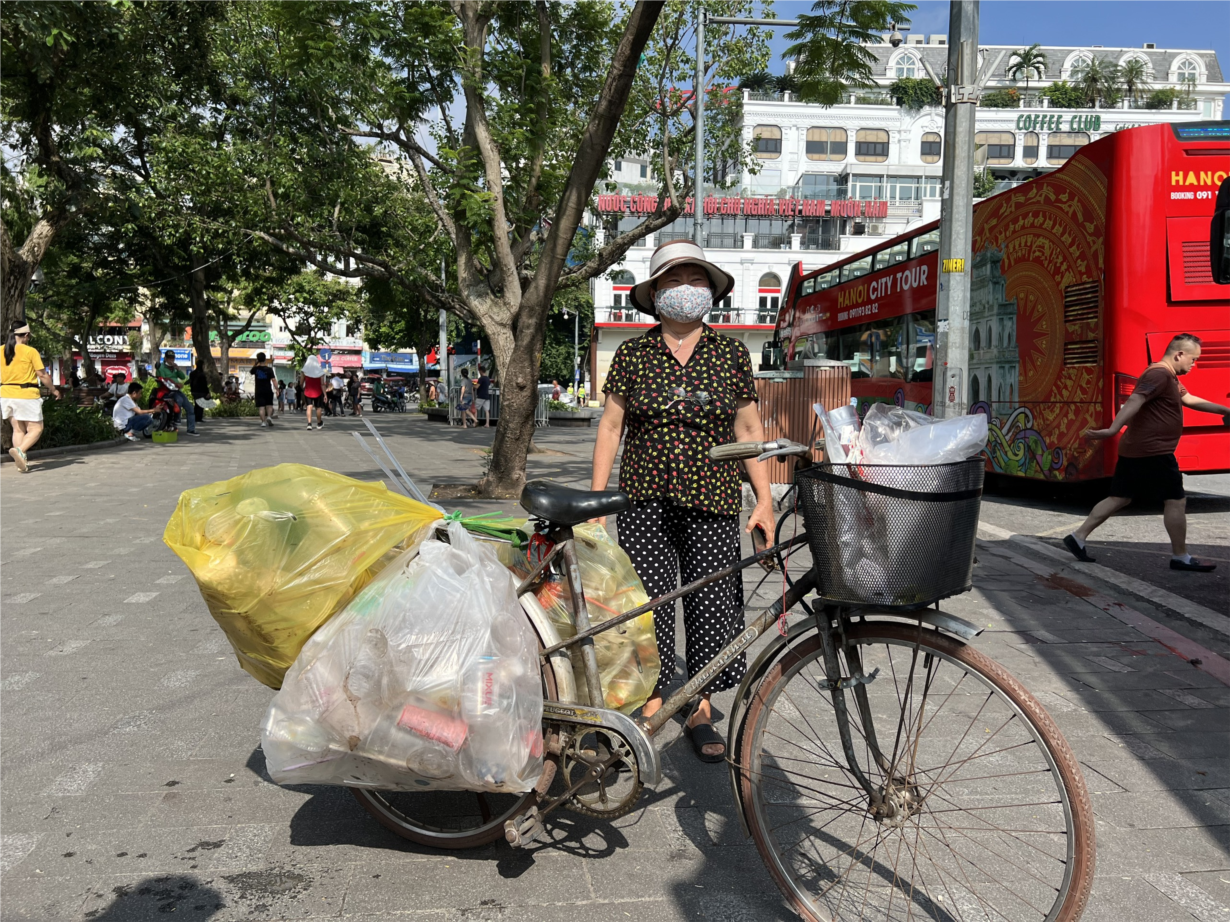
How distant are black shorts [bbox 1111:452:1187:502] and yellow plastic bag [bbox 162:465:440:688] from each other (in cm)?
570

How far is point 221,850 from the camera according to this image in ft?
9.30

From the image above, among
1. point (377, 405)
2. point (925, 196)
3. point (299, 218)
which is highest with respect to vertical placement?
point (925, 196)

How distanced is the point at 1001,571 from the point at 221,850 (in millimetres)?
5618

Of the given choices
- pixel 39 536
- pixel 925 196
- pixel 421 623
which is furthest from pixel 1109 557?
pixel 925 196

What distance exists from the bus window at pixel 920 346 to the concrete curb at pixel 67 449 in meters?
12.2

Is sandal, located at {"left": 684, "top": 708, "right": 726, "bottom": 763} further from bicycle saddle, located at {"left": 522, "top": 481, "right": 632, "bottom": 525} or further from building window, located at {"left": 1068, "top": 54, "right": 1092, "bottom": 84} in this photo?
building window, located at {"left": 1068, "top": 54, "right": 1092, "bottom": 84}

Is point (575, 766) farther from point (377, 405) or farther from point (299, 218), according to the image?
point (377, 405)

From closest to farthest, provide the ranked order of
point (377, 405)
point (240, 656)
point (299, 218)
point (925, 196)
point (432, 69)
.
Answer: point (240, 656) → point (432, 69) → point (299, 218) → point (377, 405) → point (925, 196)

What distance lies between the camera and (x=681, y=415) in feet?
10.7

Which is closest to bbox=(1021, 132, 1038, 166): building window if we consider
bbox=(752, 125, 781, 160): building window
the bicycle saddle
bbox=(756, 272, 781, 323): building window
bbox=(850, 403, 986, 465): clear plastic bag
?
bbox=(752, 125, 781, 160): building window

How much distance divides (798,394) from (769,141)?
219 ft

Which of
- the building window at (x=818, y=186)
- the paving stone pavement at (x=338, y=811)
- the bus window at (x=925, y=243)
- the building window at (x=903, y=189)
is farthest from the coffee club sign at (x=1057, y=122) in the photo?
the paving stone pavement at (x=338, y=811)

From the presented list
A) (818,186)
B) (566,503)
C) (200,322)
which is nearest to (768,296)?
(818,186)

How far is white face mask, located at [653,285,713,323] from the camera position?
3.25m
